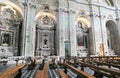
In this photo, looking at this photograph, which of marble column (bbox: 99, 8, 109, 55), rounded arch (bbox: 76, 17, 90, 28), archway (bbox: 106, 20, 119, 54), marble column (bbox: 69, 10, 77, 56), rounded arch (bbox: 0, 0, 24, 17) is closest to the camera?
rounded arch (bbox: 0, 0, 24, 17)

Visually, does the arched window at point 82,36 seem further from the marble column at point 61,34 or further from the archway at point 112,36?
Result: the archway at point 112,36

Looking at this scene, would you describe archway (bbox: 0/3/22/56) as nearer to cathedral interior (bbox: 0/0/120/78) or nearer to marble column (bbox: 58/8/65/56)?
cathedral interior (bbox: 0/0/120/78)

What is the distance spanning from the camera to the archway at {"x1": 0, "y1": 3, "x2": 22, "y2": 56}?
13695 millimetres

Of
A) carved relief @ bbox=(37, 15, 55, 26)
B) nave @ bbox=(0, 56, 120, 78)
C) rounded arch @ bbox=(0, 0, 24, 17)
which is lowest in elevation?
nave @ bbox=(0, 56, 120, 78)

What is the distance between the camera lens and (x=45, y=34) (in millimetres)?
15914

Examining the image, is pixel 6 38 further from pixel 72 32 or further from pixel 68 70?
pixel 68 70

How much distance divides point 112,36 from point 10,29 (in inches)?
621

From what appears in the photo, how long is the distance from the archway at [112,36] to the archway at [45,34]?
982 centimetres

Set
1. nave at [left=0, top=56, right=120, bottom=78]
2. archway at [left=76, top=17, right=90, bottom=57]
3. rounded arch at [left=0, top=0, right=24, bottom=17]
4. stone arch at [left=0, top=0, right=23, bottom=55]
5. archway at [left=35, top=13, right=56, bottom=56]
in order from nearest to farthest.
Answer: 1. nave at [left=0, top=56, right=120, bottom=78]
2. rounded arch at [left=0, top=0, right=24, bottom=17]
3. stone arch at [left=0, top=0, right=23, bottom=55]
4. archway at [left=35, top=13, right=56, bottom=56]
5. archway at [left=76, top=17, right=90, bottom=57]

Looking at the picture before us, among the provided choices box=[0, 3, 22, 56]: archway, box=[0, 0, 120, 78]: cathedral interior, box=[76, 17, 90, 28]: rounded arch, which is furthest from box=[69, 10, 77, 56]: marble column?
box=[0, 3, 22, 56]: archway

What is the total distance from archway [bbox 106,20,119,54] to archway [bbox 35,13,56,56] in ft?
32.2

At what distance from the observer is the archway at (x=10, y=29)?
1370cm

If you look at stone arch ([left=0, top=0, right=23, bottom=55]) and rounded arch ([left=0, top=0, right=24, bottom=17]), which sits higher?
rounded arch ([left=0, top=0, right=24, bottom=17])

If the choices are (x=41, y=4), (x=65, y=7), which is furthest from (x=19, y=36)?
(x=65, y=7)
